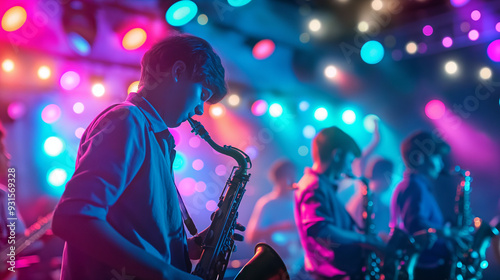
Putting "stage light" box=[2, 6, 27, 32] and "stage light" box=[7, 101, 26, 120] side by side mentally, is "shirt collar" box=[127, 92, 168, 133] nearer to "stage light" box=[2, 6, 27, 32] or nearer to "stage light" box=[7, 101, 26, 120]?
"stage light" box=[2, 6, 27, 32]

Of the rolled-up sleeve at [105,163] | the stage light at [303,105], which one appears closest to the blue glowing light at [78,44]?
the rolled-up sleeve at [105,163]

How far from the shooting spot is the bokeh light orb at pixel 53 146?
603cm

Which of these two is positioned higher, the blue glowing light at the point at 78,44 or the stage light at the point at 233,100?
the stage light at the point at 233,100

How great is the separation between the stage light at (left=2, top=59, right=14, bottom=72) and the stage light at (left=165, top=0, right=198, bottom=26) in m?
2.43

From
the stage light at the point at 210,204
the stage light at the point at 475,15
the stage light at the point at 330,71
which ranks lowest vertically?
the stage light at the point at 210,204

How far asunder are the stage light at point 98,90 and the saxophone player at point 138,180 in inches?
166

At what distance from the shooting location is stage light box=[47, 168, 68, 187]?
6062 mm

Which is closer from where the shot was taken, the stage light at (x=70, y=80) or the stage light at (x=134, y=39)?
the stage light at (x=134, y=39)

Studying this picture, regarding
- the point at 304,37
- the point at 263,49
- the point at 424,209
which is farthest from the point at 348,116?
the point at 424,209

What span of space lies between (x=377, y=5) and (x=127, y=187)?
6.51 metres

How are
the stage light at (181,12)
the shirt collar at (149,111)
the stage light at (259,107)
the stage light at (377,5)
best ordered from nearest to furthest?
the shirt collar at (149,111), the stage light at (181,12), the stage light at (377,5), the stage light at (259,107)

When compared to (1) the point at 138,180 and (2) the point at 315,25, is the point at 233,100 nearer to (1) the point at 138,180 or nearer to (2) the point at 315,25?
(2) the point at 315,25

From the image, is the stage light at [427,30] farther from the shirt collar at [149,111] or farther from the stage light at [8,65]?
the stage light at [8,65]

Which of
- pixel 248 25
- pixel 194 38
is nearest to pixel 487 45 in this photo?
pixel 248 25
